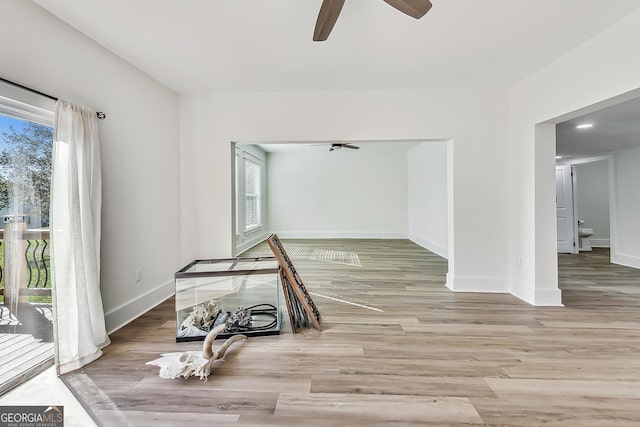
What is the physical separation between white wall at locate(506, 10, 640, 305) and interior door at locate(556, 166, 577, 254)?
4137mm

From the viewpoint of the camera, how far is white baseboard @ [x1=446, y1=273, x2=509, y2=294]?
3.18 m

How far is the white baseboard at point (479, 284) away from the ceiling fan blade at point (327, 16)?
116 inches

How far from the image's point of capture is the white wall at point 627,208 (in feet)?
15.4

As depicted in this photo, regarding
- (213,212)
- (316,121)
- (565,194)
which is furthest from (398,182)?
(213,212)

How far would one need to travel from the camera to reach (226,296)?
7.96 ft

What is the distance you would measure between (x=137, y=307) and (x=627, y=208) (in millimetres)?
7879

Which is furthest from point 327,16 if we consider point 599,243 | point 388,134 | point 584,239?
point 599,243

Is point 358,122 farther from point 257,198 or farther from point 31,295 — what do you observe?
point 257,198

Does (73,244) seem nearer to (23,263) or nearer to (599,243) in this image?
(23,263)

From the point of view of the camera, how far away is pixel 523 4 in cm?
177

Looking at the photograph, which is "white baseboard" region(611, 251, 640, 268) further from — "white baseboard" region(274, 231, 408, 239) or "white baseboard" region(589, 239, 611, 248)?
"white baseboard" region(274, 231, 408, 239)

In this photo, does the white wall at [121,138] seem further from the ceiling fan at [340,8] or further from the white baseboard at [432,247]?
the white baseboard at [432,247]

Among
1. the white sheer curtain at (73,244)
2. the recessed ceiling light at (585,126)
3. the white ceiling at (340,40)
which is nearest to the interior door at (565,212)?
the recessed ceiling light at (585,126)

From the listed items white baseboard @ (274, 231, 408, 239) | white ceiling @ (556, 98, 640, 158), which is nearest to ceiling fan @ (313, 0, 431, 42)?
white ceiling @ (556, 98, 640, 158)
